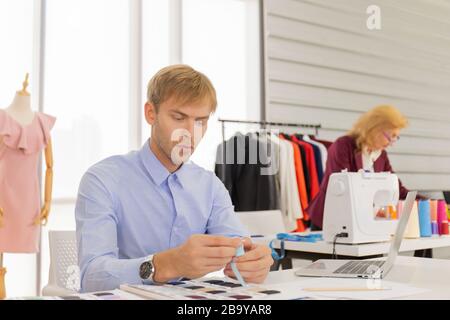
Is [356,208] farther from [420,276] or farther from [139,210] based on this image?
[139,210]

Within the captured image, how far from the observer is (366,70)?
5496mm

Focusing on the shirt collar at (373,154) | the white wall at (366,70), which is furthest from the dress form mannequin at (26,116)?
the shirt collar at (373,154)

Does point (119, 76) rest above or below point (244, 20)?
below

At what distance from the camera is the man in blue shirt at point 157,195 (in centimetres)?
141

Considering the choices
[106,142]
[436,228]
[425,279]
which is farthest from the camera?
[106,142]

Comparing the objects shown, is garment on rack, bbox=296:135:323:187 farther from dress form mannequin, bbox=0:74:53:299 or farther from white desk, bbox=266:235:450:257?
dress form mannequin, bbox=0:74:53:299

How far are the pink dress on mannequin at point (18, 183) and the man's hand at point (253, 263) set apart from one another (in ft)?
8.01

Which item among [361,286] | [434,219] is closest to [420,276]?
[361,286]

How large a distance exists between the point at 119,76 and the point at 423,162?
12.4ft

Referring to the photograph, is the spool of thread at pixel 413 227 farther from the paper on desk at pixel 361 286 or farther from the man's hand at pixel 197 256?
the man's hand at pixel 197 256

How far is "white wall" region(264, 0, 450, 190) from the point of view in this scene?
487cm
